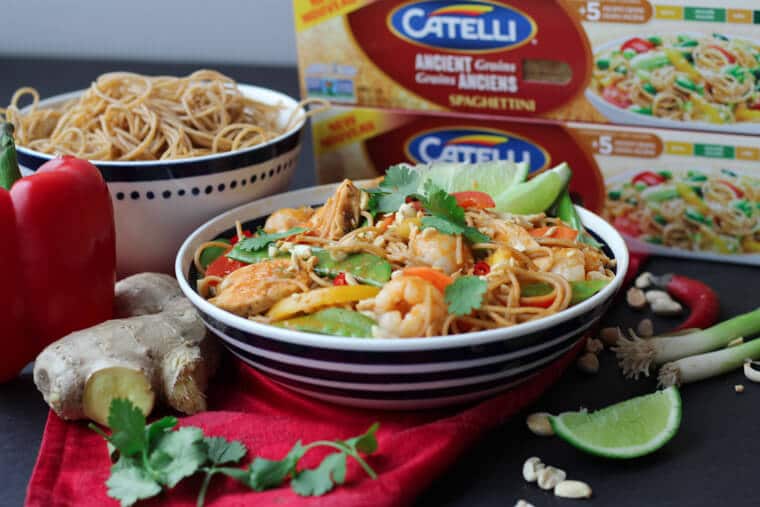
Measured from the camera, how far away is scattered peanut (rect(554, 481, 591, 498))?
1728 millimetres

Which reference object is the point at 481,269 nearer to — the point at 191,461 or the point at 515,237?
the point at 515,237

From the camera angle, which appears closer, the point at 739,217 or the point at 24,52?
the point at 739,217

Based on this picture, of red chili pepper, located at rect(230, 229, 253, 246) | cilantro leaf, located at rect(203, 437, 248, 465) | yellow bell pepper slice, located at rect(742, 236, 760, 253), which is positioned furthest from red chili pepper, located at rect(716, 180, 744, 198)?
cilantro leaf, located at rect(203, 437, 248, 465)

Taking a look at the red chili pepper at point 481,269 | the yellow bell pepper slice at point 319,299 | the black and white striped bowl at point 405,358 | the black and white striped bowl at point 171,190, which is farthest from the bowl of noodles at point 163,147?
the red chili pepper at point 481,269

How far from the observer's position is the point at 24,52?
4.70 meters

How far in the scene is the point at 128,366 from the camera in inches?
76.8

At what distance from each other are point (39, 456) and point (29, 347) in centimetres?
42

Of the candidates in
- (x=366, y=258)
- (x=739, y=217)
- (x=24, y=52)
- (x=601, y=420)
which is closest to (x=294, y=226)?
(x=366, y=258)

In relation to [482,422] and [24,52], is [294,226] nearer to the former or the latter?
[482,422]

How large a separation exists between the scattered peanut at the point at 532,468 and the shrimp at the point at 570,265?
0.38 m

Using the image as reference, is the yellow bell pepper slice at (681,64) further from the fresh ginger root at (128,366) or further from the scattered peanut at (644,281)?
the fresh ginger root at (128,366)

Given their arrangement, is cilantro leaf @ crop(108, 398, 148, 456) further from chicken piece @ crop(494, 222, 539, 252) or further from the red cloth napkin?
chicken piece @ crop(494, 222, 539, 252)

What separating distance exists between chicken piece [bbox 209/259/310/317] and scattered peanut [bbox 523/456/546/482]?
21.4 inches

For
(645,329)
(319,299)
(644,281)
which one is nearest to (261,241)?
(319,299)
